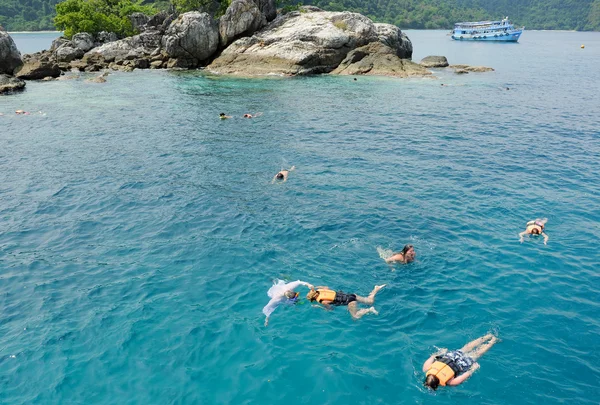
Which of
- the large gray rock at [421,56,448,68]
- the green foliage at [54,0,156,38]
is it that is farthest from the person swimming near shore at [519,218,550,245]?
the green foliage at [54,0,156,38]

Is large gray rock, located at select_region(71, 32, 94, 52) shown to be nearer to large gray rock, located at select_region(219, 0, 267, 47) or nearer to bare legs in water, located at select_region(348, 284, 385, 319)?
large gray rock, located at select_region(219, 0, 267, 47)

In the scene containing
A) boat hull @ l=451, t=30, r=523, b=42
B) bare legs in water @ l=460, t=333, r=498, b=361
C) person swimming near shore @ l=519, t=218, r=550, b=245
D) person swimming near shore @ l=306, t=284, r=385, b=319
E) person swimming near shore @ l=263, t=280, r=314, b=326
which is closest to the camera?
bare legs in water @ l=460, t=333, r=498, b=361

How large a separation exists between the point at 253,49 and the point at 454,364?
204ft

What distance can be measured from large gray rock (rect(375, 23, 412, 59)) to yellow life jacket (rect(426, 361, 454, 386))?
63.6 metres

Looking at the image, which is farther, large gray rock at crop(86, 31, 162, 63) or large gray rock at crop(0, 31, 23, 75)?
large gray rock at crop(86, 31, 162, 63)

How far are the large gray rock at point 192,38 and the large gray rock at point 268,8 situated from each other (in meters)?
7.99

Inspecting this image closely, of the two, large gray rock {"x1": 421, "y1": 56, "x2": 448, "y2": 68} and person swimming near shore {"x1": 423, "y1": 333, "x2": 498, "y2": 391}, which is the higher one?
large gray rock {"x1": 421, "y1": 56, "x2": 448, "y2": 68}

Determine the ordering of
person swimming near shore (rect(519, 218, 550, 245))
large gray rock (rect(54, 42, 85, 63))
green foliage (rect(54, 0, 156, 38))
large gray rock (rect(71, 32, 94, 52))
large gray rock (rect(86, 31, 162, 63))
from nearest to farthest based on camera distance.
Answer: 1. person swimming near shore (rect(519, 218, 550, 245))
2. large gray rock (rect(54, 42, 85, 63))
3. large gray rock (rect(86, 31, 162, 63))
4. large gray rock (rect(71, 32, 94, 52))
5. green foliage (rect(54, 0, 156, 38))

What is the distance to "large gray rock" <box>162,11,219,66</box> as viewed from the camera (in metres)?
67.2

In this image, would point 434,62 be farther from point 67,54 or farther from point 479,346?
point 479,346

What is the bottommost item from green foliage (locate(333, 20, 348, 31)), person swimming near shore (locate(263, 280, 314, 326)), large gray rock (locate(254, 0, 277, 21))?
person swimming near shore (locate(263, 280, 314, 326))

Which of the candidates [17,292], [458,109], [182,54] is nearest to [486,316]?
[17,292]

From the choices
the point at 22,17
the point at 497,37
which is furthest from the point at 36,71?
the point at 22,17

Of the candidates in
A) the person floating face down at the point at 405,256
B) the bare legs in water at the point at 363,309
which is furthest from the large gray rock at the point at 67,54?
the bare legs in water at the point at 363,309
